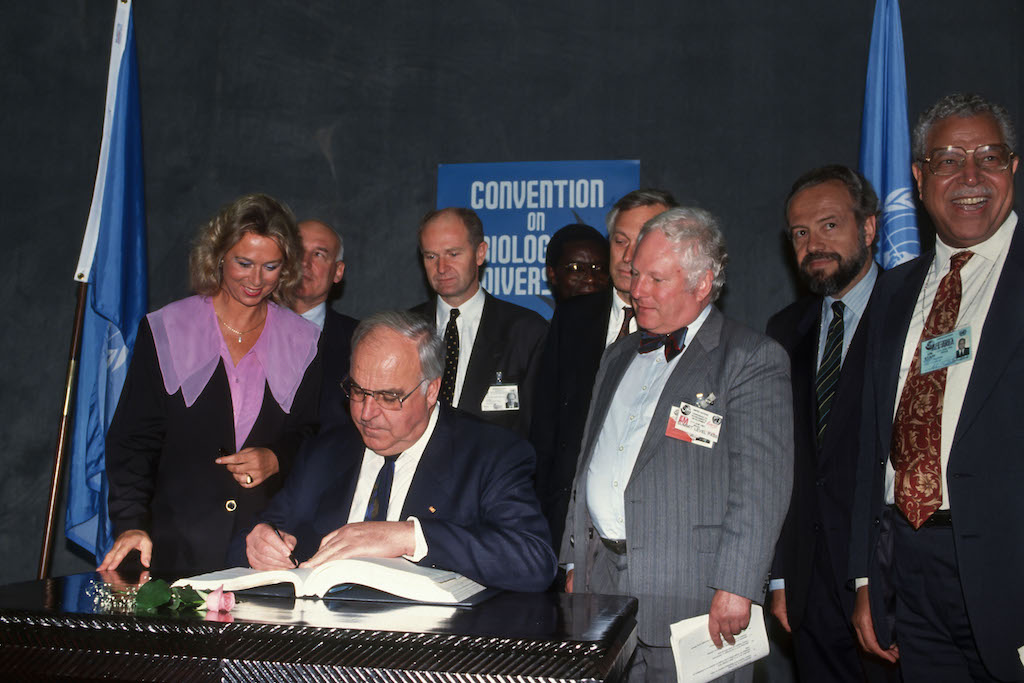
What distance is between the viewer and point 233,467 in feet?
9.83

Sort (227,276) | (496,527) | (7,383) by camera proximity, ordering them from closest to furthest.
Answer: (496,527), (227,276), (7,383)

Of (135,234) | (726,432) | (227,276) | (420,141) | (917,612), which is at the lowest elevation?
(917,612)

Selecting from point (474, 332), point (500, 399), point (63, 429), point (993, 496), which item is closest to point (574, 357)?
point (500, 399)

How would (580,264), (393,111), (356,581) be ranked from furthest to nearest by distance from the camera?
(393,111), (580,264), (356,581)

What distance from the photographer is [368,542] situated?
2102 millimetres

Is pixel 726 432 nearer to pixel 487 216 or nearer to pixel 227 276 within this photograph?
pixel 227 276

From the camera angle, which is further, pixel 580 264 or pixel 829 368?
pixel 580 264

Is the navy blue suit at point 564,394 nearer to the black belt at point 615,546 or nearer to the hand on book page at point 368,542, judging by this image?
the black belt at point 615,546

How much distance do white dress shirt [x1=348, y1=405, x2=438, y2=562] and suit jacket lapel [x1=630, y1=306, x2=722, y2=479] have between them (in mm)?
635

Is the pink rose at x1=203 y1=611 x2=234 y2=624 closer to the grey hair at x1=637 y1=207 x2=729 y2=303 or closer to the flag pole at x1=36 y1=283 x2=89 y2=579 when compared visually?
the grey hair at x1=637 y1=207 x2=729 y2=303

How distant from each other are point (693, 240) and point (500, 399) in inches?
49.2

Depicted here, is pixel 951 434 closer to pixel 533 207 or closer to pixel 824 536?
pixel 824 536

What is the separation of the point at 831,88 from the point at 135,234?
3.81 m

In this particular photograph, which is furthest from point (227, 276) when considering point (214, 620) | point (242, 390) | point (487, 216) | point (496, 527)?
point (487, 216)
